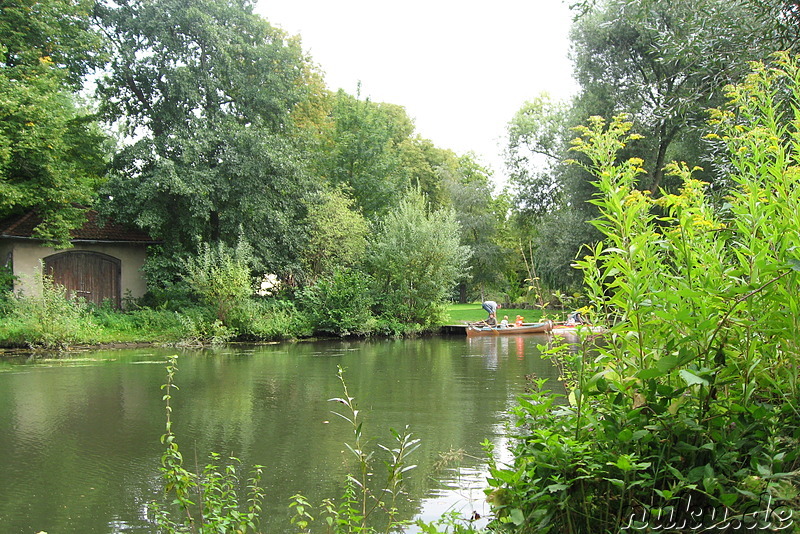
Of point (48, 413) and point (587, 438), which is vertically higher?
point (587, 438)

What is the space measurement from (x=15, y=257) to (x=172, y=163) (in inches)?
230

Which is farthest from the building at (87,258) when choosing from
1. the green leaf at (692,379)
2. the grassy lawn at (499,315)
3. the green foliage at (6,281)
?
the green leaf at (692,379)

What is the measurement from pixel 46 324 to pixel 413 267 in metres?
12.9

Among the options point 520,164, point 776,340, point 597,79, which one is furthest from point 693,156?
point 776,340

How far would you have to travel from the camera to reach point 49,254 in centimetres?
2278

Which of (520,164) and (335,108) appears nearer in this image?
(335,108)

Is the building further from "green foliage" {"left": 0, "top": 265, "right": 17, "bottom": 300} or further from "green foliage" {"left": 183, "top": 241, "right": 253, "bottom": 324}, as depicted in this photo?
"green foliage" {"left": 183, "top": 241, "right": 253, "bottom": 324}

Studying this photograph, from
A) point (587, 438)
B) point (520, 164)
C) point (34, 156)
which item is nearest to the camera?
point (587, 438)

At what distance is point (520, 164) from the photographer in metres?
36.1

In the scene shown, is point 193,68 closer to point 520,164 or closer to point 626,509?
point 520,164

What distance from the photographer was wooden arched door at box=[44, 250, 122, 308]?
23.2m

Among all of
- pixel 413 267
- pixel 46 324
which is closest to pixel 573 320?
pixel 46 324

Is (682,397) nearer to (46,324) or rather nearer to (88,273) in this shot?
(46,324)

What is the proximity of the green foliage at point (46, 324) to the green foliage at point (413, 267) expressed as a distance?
1071 centimetres
